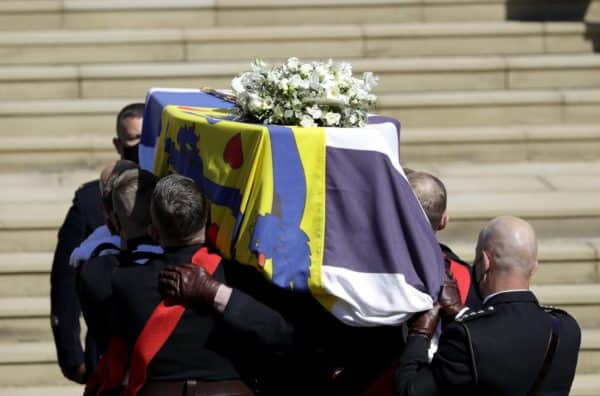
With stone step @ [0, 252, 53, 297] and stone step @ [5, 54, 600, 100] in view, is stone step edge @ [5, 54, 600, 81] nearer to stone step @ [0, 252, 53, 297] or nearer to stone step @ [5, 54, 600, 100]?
stone step @ [5, 54, 600, 100]

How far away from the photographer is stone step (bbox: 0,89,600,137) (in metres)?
→ 9.32

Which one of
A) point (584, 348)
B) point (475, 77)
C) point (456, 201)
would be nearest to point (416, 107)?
point (475, 77)

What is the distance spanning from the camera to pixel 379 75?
970 cm

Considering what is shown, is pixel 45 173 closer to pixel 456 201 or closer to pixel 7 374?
pixel 7 374

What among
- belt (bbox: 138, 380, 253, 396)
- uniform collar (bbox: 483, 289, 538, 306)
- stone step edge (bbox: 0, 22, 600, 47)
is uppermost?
stone step edge (bbox: 0, 22, 600, 47)

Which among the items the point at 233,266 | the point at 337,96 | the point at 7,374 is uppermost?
the point at 337,96

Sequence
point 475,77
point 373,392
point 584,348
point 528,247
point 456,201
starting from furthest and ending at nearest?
point 475,77 → point 456,201 → point 584,348 → point 373,392 → point 528,247

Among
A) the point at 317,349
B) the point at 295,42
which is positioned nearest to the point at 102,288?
the point at 317,349

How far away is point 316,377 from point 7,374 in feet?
10.8

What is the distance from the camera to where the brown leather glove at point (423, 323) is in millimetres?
4527

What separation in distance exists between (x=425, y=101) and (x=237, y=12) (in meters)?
1.80

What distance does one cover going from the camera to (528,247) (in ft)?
14.2

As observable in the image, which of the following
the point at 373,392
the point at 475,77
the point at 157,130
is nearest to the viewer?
the point at 373,392

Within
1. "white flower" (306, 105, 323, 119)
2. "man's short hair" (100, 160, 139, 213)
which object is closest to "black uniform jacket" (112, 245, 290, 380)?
"man's short hair" (100, 160, 139, 213)
